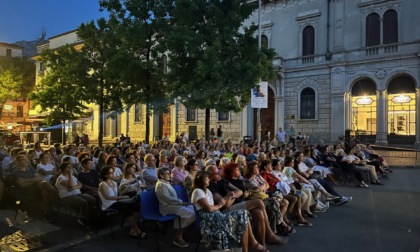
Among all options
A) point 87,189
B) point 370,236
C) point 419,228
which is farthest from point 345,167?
point 87,189

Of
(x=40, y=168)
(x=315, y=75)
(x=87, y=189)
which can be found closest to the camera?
(x=87, y=189)

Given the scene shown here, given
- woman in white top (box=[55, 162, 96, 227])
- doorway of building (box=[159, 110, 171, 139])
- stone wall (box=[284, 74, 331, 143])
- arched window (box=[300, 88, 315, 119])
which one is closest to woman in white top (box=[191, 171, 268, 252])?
woman in white top (box=[55, 162, 96, 227])

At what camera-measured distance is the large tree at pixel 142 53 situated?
16969 mm

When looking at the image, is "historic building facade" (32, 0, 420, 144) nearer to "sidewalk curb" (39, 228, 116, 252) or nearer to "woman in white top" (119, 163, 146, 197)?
"woman in white top" (119, 163, 146, 197)

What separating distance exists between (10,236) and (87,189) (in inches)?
63.6

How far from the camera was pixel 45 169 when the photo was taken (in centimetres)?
783

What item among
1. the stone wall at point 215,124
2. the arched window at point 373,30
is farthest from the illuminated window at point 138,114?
the arched window at point 373,30

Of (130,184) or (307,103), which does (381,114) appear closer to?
(307,103)

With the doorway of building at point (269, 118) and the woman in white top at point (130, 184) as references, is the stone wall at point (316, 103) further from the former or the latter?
the woman in white top at point (130, 184)

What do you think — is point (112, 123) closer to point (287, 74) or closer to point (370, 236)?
point (287, 74)

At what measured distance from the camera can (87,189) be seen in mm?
7062

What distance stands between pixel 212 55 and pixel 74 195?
9895 mm

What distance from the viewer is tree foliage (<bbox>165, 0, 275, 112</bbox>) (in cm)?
1518

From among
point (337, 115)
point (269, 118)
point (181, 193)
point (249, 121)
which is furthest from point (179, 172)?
point (249, 121)
